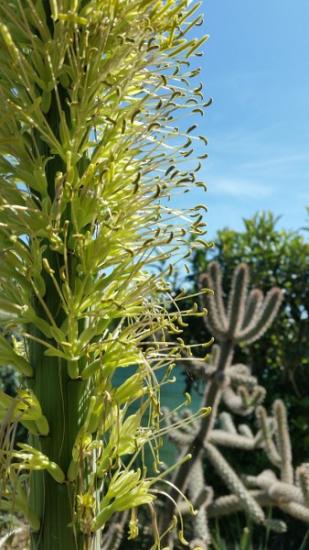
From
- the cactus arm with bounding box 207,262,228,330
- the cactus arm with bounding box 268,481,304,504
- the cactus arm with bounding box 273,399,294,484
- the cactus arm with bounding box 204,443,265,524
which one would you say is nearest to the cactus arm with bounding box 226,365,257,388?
the cactus arm with bounding box 273,399,294,484

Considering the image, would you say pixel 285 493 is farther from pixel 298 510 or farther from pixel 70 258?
pixel 70 258

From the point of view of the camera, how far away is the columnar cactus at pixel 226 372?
5.83 metres

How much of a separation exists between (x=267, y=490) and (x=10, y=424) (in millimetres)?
4843

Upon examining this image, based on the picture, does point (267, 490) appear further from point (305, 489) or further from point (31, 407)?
point (31, 407)

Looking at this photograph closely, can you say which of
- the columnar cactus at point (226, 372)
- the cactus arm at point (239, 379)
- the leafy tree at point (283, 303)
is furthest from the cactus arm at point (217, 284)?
the leafy tree at point (283, 303)

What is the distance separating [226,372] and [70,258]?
388 cm

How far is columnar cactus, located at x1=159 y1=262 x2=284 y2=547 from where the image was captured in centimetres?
583

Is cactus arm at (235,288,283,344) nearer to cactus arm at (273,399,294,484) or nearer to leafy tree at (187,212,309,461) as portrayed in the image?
cactus arm at (273,399,294,484)

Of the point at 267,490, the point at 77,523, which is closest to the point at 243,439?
the point at 267,490

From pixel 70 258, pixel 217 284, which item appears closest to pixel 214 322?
pixel 217 284

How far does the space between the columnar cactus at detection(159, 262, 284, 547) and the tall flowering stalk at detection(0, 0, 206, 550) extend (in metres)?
3.20

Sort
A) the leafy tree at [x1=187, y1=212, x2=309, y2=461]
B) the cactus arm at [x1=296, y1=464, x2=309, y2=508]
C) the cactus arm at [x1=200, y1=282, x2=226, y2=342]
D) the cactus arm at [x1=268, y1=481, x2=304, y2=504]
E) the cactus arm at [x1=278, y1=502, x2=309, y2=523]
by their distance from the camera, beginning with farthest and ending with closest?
the leafy tree at [x1=187, y1=212, x2=309, y2=461] < the cactus arm at [x1=268, y1=481, x2=304, y2=504] < the cactus arm at [x1=278, y1=502, x2=309, y2=523] < the cactus arm at [x1=200, y1=282, x2=226, y2=342] < the cactus arm at [x1=296, y1=464, x2=309, y2=508]

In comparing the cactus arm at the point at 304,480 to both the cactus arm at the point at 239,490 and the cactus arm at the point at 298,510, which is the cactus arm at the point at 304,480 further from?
the cactus arm at the point at 239,490

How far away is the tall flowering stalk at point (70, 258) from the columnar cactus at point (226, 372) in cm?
320
